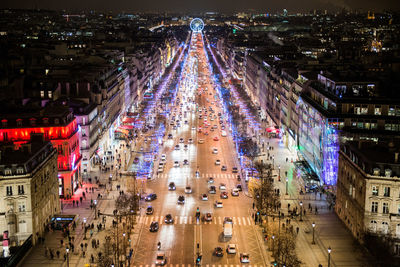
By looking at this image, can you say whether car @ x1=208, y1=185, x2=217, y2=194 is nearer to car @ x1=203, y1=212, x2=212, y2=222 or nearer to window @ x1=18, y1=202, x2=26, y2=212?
car @ x1=203, y1=212, x2=212, y2=222

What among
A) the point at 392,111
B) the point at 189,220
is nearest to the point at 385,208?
the point at 392,111

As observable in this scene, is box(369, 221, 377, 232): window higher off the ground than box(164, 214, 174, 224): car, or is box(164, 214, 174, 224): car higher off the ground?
box(369, 221, 377, 232): window

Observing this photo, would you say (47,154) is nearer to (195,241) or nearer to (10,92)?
(195,241)

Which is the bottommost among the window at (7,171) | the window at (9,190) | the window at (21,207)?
the window at (21,207)

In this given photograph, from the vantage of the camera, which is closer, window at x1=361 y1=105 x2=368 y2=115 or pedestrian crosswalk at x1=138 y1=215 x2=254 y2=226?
pedestrian crosswalk at x1=138 y1=215 x2=254 y2=226

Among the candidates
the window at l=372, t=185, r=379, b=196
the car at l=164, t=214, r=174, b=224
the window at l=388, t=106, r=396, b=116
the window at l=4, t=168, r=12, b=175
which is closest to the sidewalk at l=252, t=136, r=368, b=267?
the window at l=372, t=185, r=379, b=196

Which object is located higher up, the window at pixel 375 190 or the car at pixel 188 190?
the window at pixel 375 190

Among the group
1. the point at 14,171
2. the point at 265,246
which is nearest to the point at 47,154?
the point at 14,171

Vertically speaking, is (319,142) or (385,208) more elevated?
(319,142)

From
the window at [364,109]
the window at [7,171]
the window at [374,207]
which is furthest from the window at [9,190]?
the window at [364,109]

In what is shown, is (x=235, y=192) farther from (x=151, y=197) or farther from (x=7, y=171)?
(x=7, y=171)

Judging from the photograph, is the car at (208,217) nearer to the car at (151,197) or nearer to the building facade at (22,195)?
the car at (151,197)
